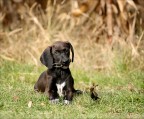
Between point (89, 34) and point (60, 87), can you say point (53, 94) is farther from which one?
point (89, 34)

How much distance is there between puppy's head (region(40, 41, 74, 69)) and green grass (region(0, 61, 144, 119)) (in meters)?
0.54

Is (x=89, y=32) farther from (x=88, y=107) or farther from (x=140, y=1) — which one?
(x=88, y=107)

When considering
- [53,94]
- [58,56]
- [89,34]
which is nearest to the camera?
[58,56]

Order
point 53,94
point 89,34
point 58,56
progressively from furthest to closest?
point 89,34
point 53,94
point 58,56

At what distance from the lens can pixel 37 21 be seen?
1236cm

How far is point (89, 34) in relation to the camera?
1243 cm

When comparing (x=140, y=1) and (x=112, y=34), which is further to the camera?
(x=140, y=1)

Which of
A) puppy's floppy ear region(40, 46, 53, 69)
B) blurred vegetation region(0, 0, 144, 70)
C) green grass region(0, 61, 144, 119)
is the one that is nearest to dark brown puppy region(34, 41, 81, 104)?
puppy's floppy ear region(40, 46, 53, 69)

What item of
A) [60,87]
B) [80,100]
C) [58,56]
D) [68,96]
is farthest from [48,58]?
[80,100]

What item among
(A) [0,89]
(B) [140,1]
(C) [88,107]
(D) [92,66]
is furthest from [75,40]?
(C) [88,107]

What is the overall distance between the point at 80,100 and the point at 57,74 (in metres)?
0.53

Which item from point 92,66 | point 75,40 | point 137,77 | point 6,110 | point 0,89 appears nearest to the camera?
point 6,110

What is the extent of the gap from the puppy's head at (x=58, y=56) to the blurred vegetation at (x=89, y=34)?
338 cm

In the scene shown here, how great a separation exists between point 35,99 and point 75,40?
486 cm
